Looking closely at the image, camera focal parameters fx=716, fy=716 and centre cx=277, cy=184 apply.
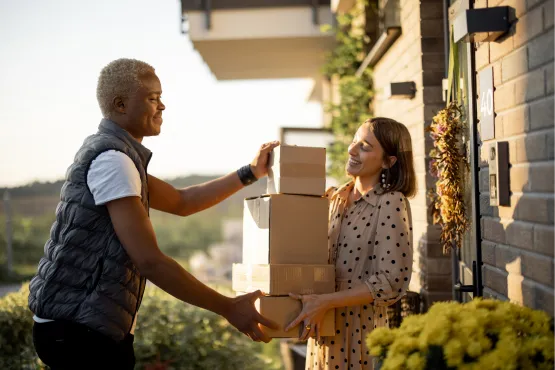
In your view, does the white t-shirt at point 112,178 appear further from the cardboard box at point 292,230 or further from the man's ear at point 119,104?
the cardboard box at point 292,230

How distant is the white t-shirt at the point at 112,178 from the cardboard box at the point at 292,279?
0.59m

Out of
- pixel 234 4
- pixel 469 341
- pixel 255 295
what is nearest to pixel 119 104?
pixel 255 295

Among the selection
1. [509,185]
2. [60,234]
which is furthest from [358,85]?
[60,234]

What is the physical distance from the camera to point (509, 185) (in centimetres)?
244

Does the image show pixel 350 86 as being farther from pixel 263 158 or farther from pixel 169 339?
pixel 263 158

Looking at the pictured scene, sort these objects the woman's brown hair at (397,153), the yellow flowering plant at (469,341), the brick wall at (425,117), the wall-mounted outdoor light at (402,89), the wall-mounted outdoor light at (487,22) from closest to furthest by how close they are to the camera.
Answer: the yellow flowering plant at (469,341)
the wall-mounted outdoor light at (487,22)
the woman's brown hair at (397,153)
the brick wall at (425,117)
the wall-mounted outdoor light at (402,89)

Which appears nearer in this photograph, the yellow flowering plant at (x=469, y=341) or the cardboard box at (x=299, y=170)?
the yellow flowering plant at (x=469, y=341)

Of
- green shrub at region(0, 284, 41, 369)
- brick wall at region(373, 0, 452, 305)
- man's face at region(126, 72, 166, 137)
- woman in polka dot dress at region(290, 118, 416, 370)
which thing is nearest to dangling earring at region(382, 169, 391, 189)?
woman in polka dot dress at region(290, 118, 416, 370)

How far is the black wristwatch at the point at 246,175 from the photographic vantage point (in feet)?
10.0

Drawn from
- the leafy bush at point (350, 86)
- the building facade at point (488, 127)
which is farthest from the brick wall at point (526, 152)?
the leafy bush at point (350, 86)

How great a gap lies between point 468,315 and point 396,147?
111 cm

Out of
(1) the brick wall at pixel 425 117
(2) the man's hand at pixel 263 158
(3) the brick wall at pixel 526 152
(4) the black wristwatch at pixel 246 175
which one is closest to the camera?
(3) the brick wall at pixel 526 152

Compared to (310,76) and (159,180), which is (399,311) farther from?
(310,76)

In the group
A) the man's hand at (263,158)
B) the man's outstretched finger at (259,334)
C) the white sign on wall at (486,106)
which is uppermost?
the white sign on wall at (486,106)
